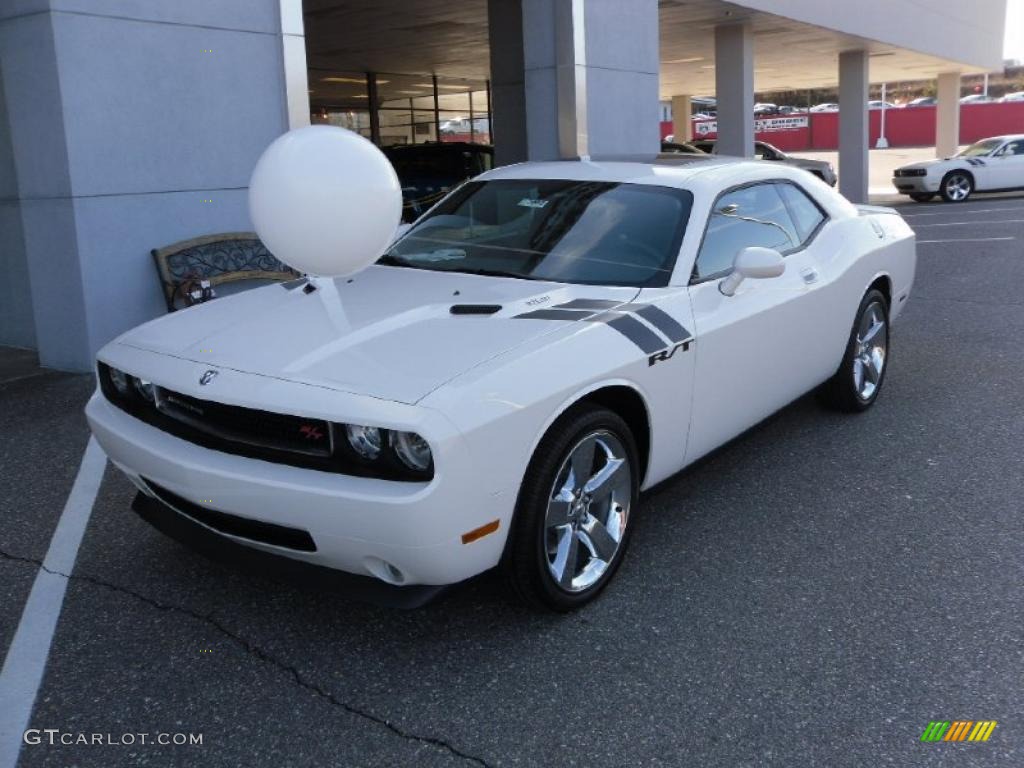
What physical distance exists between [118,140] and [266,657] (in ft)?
16.5

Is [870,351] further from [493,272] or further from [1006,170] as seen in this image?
[1006,170]

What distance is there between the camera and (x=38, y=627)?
11.4 ft

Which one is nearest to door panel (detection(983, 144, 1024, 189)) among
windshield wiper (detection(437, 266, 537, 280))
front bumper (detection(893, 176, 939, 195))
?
front bumper (detection(893, 176, 939, 195))

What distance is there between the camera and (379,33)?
18.3m

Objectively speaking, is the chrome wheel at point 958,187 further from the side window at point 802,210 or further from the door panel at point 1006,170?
the side window at point 802,210

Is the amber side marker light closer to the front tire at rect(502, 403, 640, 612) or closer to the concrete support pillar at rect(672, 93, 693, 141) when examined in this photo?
the front tire at rect(502, 403, 640, 612)

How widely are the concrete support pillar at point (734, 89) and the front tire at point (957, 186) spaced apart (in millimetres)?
7012

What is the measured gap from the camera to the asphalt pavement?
2.79m

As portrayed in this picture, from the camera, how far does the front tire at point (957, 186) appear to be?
2266cm

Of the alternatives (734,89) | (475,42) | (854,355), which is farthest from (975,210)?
(854,355)

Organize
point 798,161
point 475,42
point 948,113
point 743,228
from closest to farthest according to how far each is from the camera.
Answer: point 743,228, point 475,42, point 798,161, point 948,113

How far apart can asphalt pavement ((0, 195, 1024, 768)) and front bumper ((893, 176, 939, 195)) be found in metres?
19.6

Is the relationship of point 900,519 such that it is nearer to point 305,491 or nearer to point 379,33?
point 305,491

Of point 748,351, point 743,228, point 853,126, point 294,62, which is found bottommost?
point 748,351
